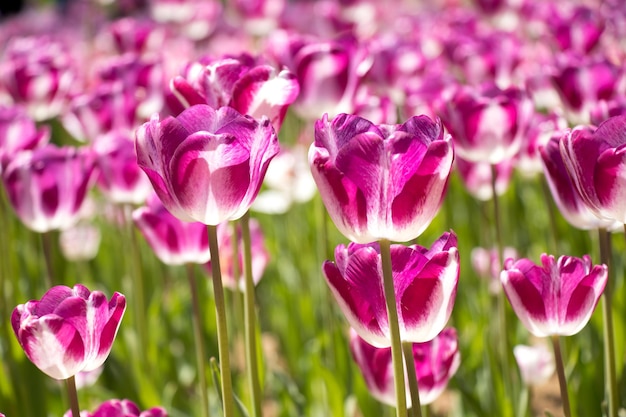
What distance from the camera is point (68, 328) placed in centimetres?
91

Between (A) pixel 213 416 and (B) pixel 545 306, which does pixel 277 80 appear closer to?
(B) pixel 545 306

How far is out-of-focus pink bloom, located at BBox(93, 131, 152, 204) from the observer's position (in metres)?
1.75

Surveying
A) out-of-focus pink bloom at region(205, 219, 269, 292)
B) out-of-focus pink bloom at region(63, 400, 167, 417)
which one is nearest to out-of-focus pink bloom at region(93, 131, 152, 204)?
out-of-focus pink bloom at region(205, 219, 269, 292)

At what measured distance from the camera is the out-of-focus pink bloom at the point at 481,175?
188cm

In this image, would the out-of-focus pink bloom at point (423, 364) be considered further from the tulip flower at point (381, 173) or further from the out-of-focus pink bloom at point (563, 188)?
the tulip flower at point (381, 173)

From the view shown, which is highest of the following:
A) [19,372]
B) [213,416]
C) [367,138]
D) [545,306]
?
[367,138]

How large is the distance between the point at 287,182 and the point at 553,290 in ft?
5.40

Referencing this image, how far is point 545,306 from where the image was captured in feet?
3.29

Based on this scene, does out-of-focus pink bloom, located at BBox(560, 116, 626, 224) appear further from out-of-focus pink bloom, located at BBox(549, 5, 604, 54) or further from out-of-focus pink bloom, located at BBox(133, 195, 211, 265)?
out-of-focus pink bloom, located at BBox(549, 5, 604, 54)

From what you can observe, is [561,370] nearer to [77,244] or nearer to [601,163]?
[601,163]

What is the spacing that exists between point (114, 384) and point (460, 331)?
32.8 inches

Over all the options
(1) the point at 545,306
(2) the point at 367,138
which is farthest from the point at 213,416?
(2) the point at 367,138

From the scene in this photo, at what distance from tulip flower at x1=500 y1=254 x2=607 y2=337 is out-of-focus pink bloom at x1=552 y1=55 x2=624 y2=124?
2.29ft

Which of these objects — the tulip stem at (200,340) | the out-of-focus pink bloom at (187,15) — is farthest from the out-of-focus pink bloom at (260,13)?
the tulip stem at (200,340)
